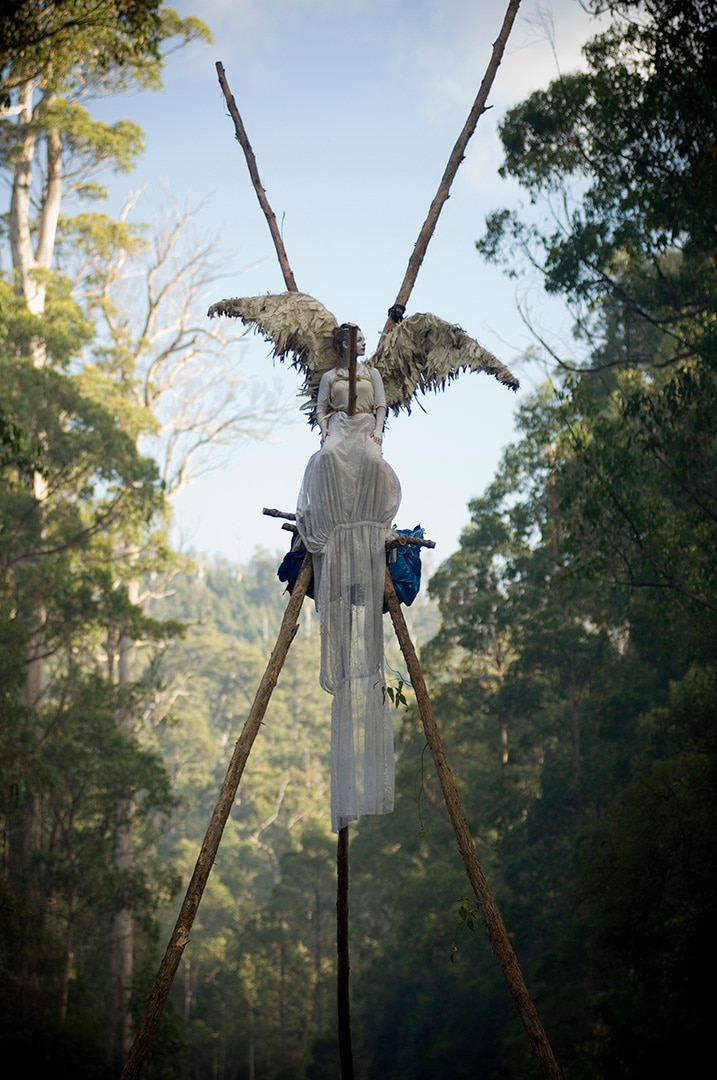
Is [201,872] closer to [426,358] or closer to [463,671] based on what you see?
[426,358]

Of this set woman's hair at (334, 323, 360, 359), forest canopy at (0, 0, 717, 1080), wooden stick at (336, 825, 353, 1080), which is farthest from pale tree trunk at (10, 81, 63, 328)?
wooden stick at (336, 825, 353, 1080)

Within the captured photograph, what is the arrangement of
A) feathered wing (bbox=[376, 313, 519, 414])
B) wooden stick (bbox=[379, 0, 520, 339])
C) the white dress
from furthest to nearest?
1. wooden stick (bbox=[379, 0, 520, 339])
2. feathered wing (bbox=[376, 313, 519, 414])
3. the white dress

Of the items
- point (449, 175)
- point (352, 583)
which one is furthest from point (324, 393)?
point (449, 175)

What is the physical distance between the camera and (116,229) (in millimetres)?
17047

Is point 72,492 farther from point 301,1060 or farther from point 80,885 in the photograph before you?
point 301,1060

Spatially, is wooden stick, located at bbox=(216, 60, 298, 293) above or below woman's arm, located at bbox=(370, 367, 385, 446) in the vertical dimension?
above

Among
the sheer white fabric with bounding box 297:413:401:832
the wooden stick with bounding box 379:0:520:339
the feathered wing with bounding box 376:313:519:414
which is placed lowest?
the sheer white fabric with bounding box 297:413:401:832

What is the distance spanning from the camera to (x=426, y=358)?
4762 millimetres

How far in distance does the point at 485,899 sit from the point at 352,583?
1.16 m

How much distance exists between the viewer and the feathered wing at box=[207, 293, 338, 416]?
465 cm

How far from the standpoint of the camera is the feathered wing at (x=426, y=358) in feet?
15.5

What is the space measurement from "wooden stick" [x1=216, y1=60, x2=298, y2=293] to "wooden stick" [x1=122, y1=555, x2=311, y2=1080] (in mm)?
1453

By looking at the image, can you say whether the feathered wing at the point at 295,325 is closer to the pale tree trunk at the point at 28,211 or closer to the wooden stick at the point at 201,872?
the wooden stick at the point at 201,872

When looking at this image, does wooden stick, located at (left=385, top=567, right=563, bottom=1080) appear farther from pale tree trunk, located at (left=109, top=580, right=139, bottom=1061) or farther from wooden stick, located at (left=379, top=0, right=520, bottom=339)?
pale tree trunk, located at (left=109, top=580, right=139, bottom=1061)
